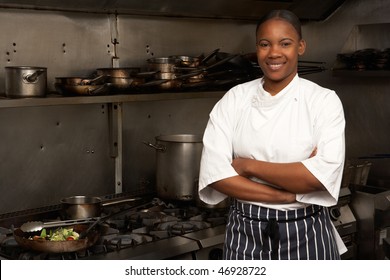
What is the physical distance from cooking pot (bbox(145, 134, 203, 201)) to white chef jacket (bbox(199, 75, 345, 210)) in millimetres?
656

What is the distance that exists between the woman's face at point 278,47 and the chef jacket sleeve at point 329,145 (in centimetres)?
15

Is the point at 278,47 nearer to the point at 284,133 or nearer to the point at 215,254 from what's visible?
the point at 284,133

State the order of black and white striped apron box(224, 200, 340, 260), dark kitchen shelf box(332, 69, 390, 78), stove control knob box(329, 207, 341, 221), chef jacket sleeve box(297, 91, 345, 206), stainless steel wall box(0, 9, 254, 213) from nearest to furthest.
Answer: chef jacket sleeve box(297, 91, 345, 206) < black and white striped apron box(224, 200, 340, 260) < stainless steel wall box(0, 9, 254, 213) < stove control knob box(329, 207, 341, 221) < dark kitchen shelf box(332, 69, 390, 78)

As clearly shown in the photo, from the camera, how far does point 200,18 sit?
3049mm

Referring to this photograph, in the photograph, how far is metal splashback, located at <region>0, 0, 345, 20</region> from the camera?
252 centimetres

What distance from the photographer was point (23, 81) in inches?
86.0

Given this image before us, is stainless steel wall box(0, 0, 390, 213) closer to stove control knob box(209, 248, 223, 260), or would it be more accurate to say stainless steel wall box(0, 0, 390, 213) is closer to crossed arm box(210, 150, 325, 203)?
stove control knob box(209, 248, 223, 260)

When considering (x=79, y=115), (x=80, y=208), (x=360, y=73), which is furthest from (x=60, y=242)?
(x=360, y=73)

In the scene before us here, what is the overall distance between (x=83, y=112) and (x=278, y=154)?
44.1 inches

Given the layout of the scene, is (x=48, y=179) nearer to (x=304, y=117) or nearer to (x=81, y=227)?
(x=81, y=227)

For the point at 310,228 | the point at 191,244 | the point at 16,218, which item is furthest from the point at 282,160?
the point at 16,218

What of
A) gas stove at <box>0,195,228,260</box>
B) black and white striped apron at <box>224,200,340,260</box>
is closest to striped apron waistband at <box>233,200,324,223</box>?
black and white striped apron at <box>224,200,340,260</box>

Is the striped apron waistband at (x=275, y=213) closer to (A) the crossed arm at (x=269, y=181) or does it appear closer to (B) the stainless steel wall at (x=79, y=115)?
(A) the crossed arm at (x=269, y=181)
